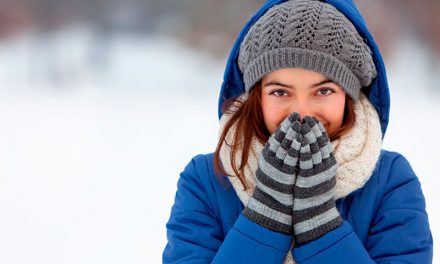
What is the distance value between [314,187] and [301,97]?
0.17m

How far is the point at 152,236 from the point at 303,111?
1.66 m

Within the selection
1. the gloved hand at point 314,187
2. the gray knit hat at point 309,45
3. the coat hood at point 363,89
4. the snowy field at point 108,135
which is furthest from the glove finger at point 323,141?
the snowy field at point 108,135

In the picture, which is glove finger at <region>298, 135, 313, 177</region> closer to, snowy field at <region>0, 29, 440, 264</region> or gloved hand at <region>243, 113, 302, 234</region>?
gloved hand at <region>243, 113, 302, 234</region>

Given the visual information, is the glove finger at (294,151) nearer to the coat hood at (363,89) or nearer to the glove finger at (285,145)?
the glove finger at (285,145)

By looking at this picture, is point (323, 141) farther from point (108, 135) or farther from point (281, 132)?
point (108, 135)

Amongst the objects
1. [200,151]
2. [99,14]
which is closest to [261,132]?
[200,151]

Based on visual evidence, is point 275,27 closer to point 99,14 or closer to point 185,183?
point 185,183

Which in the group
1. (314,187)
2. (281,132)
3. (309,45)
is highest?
(309,45)

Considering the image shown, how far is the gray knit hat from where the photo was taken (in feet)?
3.92

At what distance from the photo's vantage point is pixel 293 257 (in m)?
1.20

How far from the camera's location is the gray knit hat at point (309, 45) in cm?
119

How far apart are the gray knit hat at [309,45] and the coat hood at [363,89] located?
0.09ft

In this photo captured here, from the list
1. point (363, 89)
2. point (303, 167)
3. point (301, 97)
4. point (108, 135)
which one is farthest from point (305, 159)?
point (108, 135)

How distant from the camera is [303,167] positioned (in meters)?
1.15
